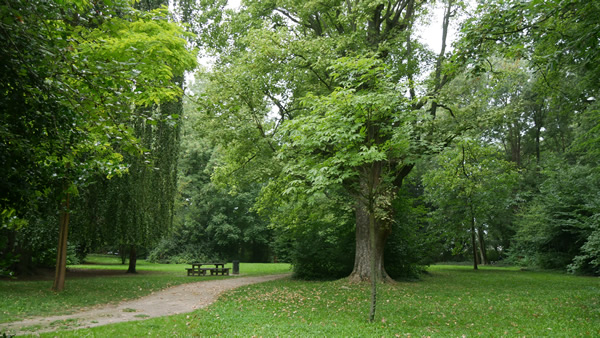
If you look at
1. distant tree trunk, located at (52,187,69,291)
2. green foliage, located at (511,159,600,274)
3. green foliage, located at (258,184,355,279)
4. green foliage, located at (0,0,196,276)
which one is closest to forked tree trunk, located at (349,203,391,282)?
green foliage, located at (258,184,355,279)

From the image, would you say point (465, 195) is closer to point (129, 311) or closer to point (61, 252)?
point (129, 311)

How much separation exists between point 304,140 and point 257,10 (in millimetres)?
9303

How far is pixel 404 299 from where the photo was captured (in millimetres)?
9852

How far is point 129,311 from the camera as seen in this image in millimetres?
8141

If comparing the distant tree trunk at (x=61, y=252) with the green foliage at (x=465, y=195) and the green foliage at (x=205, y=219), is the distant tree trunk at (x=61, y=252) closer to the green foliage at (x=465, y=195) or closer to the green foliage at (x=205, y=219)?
the green foliage at (x=465, y=195)

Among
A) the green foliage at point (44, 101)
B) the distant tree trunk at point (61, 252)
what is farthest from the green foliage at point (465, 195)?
the green foliage at point (44, 101)

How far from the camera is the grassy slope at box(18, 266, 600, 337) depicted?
630 cm

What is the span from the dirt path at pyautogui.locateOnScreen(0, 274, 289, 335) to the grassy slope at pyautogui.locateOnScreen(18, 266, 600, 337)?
62 cm

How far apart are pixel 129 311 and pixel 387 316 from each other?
18.8 ft

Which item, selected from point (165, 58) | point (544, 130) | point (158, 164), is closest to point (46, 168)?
point (165, 58)

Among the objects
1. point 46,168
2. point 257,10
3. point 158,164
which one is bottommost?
point 46,168

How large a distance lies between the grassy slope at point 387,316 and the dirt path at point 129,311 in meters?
0.62

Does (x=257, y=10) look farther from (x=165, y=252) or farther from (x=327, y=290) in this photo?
(x=165, y=252)

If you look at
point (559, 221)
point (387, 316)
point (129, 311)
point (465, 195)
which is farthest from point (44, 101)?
point (559, 221)
